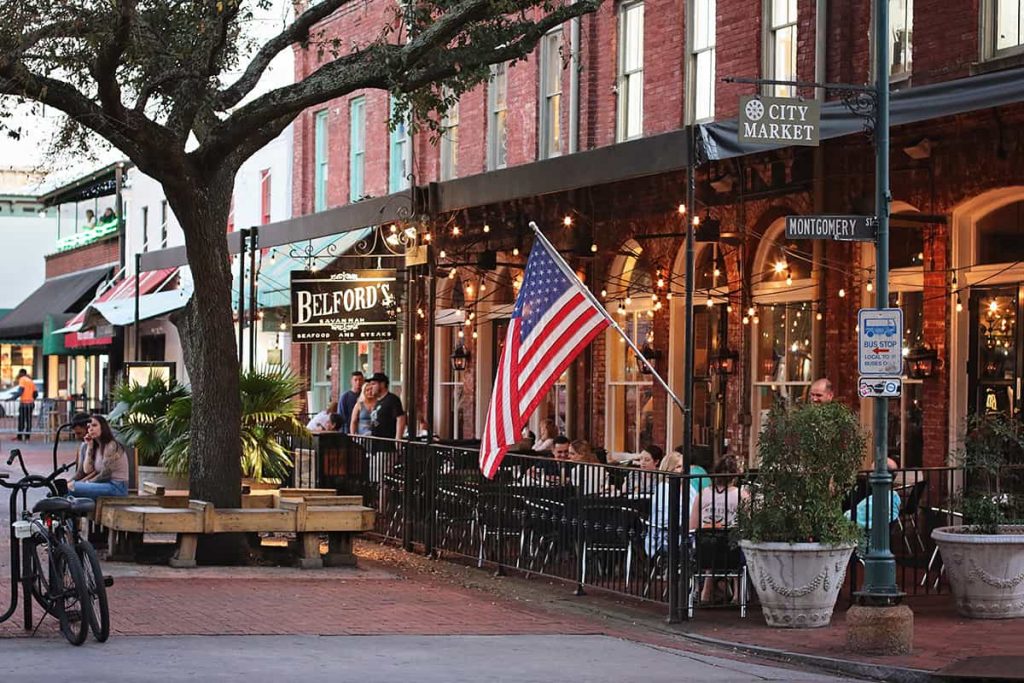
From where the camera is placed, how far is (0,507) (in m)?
23.2

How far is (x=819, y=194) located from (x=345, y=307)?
6183mm

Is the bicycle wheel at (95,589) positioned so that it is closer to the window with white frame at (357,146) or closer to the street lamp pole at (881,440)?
the street lamp pole at (881,440)

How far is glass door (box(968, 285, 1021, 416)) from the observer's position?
56.3ft

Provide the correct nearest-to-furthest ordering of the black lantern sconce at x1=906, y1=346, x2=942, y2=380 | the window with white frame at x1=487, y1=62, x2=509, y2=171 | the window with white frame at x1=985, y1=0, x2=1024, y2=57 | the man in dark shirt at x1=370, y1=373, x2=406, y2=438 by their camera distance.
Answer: the window with white frame at x1=985, y1=0, x2=1024, y2=57 → the black lantern sconce at x1=906, y1=346, x2=942, y2=380 → the man in dark shirt at x1=370, y1=373, x2=406, y2=438 → the window with white frame at x1=487, y1=62, x2=509, y2=171

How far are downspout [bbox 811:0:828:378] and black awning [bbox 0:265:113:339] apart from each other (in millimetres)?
31667

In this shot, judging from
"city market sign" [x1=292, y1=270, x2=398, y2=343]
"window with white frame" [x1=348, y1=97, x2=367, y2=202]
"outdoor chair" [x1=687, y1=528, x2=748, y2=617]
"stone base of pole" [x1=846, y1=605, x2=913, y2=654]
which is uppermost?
"window with white frame" [x1=348, y1=97, x2=367, y2=202]

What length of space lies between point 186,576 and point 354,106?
18.6 m

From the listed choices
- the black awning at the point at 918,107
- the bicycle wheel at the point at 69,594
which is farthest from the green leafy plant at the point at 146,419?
the bicycle wheel at the point at 69,594

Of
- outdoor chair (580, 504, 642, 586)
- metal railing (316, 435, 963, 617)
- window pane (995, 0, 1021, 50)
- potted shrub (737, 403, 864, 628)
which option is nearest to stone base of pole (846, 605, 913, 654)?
metal railing (316, 435, 963, 617)

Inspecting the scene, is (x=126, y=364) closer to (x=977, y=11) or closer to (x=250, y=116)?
(x=250, y=116)

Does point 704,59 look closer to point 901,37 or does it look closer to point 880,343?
point 901,37

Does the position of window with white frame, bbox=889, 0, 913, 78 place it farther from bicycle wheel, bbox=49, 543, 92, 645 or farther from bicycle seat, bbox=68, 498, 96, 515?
bicycle wheel, bbox=49, 543, 92, 645

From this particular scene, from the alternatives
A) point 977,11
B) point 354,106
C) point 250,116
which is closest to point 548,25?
point 250,116

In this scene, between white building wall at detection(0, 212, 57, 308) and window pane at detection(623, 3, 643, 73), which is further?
white building wall at detection(0, 212, 57, 308)
